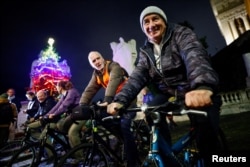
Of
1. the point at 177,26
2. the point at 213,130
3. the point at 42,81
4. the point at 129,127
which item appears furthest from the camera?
the point at 42,81

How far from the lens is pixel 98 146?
3773 millimetres

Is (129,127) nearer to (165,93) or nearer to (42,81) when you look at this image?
(165,93)

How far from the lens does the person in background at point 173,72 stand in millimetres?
1930

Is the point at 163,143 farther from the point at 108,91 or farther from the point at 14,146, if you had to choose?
the point at 14,146

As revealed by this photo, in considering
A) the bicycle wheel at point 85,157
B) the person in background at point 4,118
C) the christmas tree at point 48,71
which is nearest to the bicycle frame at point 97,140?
the bicycle wheel at point 85,157

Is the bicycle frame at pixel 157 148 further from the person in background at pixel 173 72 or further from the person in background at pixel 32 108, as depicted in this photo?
the person in background at pixel 32 108

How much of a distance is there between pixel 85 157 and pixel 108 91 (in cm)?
121

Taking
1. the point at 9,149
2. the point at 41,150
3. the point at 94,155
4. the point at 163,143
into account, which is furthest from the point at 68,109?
the point at 163,143

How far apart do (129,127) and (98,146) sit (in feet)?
2.18

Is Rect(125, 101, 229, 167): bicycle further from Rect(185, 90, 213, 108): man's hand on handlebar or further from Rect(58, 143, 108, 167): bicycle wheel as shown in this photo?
Rect(58, 143, 108, 167): bicycle wheel

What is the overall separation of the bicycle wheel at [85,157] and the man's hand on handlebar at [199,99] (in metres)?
2.47

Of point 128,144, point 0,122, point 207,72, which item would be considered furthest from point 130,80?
point 0,122

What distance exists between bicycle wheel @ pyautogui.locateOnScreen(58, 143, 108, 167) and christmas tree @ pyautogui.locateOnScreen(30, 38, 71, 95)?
24653 millimetres

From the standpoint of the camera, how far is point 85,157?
11.9 feet
